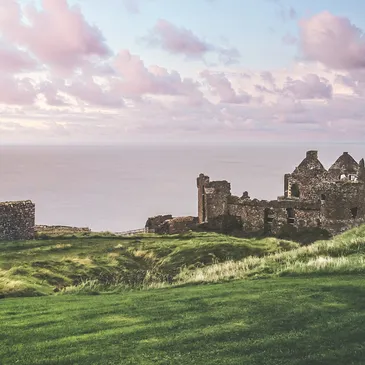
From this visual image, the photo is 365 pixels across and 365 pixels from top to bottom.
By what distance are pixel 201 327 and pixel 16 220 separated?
2806 cm

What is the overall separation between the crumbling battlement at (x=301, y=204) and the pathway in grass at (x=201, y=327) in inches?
1021

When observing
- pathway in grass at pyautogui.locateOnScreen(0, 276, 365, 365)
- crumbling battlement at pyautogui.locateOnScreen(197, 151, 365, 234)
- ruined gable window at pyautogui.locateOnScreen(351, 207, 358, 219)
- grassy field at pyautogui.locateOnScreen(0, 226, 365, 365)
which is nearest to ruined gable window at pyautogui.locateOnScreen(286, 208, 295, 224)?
crumbling battlement at pyautogui.locateOnScreen(197, 151, 365, 234)

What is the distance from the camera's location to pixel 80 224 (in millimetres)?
108250

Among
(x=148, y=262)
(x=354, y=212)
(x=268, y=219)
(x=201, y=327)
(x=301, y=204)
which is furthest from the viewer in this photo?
(x=268, y=219)

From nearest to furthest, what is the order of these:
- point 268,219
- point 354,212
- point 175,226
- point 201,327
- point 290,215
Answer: point 201,327 → point 354,212 → point 290,215 → point 268,219 → point 175,226

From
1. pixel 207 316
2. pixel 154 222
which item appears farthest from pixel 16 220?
pixel 207 316

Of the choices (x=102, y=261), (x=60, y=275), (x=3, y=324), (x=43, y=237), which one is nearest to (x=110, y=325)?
(x=3, y=324)

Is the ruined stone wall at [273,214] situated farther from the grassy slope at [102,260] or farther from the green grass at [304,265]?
the green grass at [304,265]

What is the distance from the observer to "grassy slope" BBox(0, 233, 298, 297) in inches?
827

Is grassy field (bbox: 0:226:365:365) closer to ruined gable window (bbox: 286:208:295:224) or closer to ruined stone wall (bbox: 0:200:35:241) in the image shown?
ruined stone wall (bbox: 0:200:35:241)

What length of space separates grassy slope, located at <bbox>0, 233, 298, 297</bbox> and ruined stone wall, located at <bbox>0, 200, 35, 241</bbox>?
234 centimetres

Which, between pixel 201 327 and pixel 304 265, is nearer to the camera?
pixel 201 327

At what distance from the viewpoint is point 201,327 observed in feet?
38.9

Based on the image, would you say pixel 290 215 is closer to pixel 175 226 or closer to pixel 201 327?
pixel 175 226
